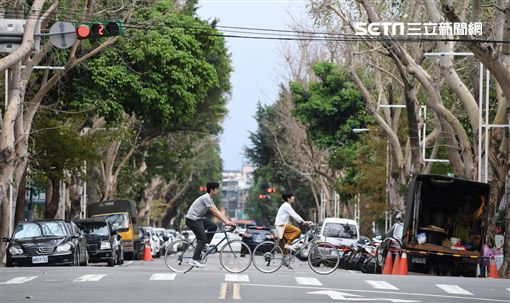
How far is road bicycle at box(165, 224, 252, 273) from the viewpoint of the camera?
2406 centimetres

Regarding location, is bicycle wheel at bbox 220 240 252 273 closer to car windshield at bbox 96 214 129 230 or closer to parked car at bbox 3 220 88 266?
parked car at bbox 3 220 88 266

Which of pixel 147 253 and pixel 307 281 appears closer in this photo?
pixel 307 281

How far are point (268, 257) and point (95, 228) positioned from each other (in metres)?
15.4

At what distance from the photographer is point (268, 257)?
2486 cm

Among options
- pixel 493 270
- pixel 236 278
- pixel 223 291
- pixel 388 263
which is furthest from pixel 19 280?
pixel 493 270

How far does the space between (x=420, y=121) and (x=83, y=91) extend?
41.6 feet

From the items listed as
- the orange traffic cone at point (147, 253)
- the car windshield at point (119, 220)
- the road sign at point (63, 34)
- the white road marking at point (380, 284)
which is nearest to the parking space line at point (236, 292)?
the white road marking at point (380, 284)

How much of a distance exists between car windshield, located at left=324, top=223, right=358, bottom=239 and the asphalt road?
20504 millimetres

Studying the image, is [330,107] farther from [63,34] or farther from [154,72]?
[63,34]

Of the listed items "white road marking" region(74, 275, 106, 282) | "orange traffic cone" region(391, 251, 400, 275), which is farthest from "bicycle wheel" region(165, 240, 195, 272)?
"orange traffic cone" region(391, 251, 400, 275)

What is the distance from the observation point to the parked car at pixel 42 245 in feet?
104

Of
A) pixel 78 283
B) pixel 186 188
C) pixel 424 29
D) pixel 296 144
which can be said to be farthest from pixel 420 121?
pixel 186 188

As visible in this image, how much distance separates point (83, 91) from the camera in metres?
44.3

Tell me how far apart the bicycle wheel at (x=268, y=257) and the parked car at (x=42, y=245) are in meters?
8.56
